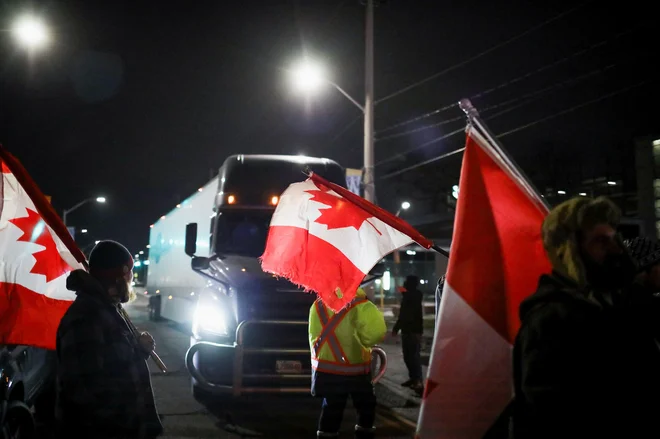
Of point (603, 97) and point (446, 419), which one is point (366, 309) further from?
point (603, 97)

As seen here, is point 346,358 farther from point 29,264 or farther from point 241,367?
point 241,367

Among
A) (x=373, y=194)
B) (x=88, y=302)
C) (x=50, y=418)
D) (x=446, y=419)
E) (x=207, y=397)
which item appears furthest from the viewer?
(x=373, y=194)

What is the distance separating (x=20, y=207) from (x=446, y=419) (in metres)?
3.34

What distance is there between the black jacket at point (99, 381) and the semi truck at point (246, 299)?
5.25 metres

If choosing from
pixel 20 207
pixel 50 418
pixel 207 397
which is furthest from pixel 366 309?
pixel 207 397

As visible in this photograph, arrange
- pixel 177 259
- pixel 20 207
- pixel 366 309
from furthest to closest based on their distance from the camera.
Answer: pixel 177 259 < pixel 366 309 < pixel 20 207

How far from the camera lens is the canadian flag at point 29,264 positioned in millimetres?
4250

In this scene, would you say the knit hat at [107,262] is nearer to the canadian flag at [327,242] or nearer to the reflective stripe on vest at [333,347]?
the canadian flag at [327,242]

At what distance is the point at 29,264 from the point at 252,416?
5170mm

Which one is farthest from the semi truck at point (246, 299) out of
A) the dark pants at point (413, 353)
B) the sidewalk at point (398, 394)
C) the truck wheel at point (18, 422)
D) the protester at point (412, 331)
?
the truck wheel at point (18, 422)

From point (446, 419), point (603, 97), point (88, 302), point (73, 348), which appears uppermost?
point (603, 97)

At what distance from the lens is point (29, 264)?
14.6 ft

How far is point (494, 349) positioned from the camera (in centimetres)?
271

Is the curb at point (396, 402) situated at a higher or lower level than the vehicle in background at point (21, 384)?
lower
